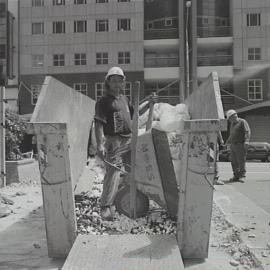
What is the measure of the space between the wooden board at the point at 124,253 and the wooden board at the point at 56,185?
0.68 feet

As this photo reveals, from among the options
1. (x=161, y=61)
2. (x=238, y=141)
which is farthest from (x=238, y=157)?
(x=161, y=61)

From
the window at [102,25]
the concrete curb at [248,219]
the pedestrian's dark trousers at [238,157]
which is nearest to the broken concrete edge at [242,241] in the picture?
the concrete curb at [248,219]

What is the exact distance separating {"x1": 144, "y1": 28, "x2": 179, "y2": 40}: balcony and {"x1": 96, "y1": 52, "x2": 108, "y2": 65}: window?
433 centimetres

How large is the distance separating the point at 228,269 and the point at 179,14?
4206 centimetres

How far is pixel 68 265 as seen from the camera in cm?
382

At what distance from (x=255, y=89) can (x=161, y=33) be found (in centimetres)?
1057

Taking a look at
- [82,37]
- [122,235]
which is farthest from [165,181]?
[82,37]

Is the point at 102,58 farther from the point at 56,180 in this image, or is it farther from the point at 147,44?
the point at 56,180

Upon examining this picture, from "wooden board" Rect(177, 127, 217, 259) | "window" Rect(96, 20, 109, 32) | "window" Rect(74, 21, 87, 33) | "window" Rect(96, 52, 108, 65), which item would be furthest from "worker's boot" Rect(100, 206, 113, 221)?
"window" Rect(74, 21, 87, 33)

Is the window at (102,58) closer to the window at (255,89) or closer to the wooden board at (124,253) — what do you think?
the window at (255,89)

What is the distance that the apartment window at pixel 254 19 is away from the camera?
1651 inches

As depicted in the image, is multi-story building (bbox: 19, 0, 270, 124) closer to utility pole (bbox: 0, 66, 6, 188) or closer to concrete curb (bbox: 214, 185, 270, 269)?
utility pole (bbox: 0, 66, 6, 188)

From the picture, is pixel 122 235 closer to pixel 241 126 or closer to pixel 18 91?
pixel 241 126

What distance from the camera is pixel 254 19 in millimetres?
42062
